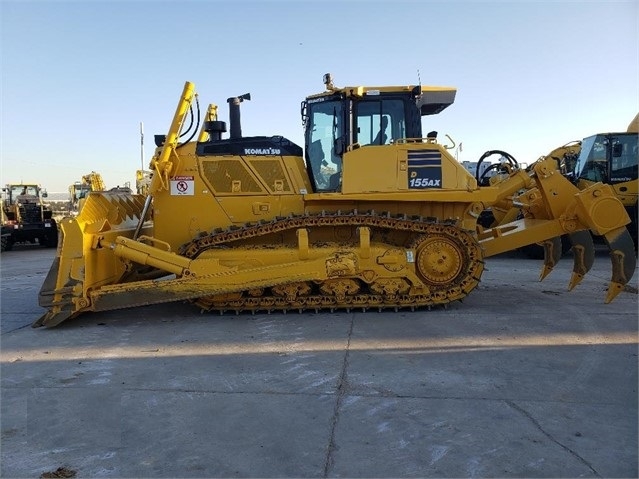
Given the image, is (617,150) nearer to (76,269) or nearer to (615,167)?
(615,167)

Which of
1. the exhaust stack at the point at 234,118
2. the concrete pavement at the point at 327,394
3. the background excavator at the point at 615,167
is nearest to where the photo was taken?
the concrete pavement at the point at 327,394

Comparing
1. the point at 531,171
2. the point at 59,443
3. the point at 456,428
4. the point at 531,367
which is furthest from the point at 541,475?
the point at 531,171

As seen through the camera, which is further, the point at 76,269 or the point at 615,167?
the point at 615,167

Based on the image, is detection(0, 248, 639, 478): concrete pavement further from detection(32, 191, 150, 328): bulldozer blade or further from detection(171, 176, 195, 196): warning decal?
detection(171, 176, 195, 196): warning decal

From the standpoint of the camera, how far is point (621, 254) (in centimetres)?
677

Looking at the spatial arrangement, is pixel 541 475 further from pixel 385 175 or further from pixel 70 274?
pixel 70 274

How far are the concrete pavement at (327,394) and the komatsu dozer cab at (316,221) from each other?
40 cm

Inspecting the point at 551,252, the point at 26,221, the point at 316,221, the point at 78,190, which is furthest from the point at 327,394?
the point at 78,190

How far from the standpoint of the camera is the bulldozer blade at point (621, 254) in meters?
6.73

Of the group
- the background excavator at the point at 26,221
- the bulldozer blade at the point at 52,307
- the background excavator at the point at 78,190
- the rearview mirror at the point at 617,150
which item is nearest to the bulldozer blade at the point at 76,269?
the bulldozer blade at the point at 52,307

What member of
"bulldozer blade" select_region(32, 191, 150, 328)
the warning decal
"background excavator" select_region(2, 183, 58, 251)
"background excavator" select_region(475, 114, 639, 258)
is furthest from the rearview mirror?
"background excavator" select_region(2, 183, 58, 251)

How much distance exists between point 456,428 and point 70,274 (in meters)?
4.99

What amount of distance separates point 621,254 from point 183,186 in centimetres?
607

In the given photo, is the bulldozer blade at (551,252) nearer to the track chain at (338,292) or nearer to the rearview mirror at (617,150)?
the track chain at (338,292)
